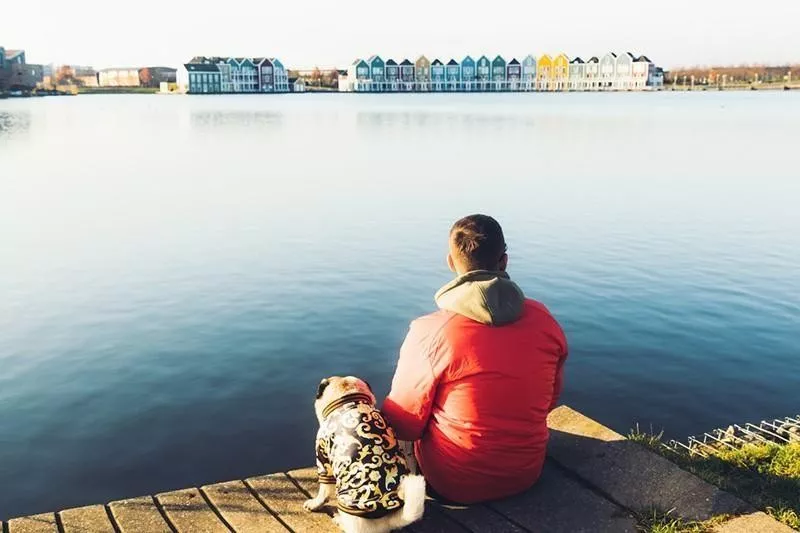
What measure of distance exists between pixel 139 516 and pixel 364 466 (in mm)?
1883

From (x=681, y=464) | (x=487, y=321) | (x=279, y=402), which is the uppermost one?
(x=487, y=321)

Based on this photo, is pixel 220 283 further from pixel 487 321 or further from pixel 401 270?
pixel 487 321

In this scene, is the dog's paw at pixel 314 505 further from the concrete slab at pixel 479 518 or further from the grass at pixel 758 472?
the grass at pixel 758 472

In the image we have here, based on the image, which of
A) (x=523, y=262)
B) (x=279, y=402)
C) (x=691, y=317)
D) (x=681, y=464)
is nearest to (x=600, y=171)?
(x=523, y=262)

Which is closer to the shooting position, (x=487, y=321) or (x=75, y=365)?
(x=487, y=321)

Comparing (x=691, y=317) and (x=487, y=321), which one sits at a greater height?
(x=487, y=321)

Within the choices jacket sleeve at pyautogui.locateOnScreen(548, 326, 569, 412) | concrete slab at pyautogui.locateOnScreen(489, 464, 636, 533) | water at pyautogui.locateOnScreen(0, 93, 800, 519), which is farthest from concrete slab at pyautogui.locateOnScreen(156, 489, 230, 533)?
water at pyautogui.locateOnScreen(0, 93, 800, 519)

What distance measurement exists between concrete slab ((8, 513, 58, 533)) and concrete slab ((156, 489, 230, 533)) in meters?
0.72

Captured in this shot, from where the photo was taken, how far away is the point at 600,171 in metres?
37.5

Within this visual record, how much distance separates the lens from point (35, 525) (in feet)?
17.0

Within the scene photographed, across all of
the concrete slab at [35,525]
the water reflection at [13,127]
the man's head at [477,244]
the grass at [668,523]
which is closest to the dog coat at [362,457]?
the man's head at [477,244]

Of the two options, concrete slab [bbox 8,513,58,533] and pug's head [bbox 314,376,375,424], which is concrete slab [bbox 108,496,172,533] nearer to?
concrete slab [bbox 8,513,58,533]

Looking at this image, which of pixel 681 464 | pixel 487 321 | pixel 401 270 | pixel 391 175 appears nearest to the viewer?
pixel 487 321

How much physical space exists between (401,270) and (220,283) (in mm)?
4314
